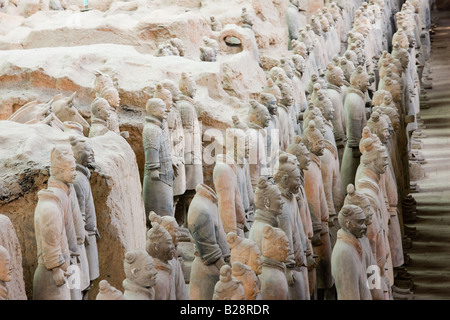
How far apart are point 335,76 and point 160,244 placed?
4979mm

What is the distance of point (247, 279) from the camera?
16.3 ft

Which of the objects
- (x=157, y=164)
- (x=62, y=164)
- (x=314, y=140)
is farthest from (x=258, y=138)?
(x=62, y=164)

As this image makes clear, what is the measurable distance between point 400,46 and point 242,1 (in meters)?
2.68

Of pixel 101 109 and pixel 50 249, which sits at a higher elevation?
pixel 101 109

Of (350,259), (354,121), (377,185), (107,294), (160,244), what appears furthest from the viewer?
(354,121)

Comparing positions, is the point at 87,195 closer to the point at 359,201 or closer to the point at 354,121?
the point at 359,201

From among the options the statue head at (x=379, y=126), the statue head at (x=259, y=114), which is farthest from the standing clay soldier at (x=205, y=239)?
the statue head at (x=379, y=126)

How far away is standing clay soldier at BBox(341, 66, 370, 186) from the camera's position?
882 centimetres

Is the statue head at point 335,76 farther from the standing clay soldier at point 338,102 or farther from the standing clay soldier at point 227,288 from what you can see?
the standing clay soldier at point 227,288

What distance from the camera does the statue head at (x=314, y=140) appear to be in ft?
24.7

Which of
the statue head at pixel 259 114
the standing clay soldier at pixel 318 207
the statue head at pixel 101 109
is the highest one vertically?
the statue head at pixel 101 109

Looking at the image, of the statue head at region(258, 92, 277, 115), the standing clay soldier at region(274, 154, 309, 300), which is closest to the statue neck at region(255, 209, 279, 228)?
the standing clay soldier at region(274, 154, 309, 300)

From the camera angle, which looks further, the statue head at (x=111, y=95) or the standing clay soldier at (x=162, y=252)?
the statue head at (x=111, y=95)

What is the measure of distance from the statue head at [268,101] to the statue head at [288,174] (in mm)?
1940
